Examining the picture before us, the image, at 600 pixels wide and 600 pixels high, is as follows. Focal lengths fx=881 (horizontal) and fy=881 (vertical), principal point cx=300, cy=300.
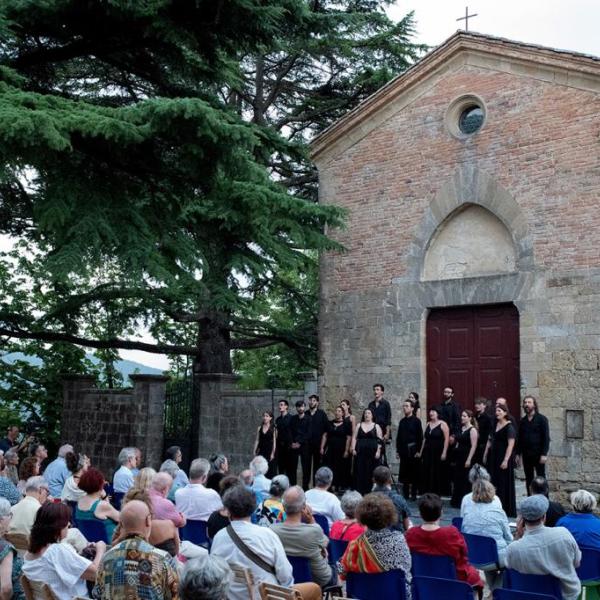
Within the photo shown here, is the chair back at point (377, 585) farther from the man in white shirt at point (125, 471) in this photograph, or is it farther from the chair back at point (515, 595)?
the man in white shirt at point (125, 471)

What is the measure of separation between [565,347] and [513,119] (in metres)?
4.23

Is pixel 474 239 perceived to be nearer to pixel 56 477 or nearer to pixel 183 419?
pixel 183 419

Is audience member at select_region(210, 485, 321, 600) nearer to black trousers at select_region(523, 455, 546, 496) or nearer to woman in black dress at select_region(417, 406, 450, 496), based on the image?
Result: black trousers at select_region(523, 455, 546, 496)

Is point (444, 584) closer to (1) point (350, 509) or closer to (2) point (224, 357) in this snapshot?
(1) point (350, 509)

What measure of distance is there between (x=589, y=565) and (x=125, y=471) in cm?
558

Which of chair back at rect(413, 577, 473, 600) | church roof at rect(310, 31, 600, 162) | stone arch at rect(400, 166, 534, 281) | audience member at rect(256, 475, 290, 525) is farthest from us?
stone arch at rect(400, 166, 534, 281)

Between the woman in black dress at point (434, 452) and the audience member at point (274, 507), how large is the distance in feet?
22.8

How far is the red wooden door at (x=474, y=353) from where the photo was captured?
15.5 m

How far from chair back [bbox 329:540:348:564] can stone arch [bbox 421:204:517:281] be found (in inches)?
371

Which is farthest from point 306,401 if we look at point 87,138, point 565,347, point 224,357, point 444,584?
point 444,584

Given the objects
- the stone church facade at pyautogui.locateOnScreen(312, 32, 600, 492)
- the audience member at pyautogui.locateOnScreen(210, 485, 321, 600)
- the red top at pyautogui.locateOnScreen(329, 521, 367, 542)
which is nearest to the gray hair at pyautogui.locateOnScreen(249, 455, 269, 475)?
the red top at pyautogui.locateOnScreen(329, 521, 367, 542)

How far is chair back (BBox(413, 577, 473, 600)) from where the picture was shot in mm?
5512

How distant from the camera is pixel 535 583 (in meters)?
6.04

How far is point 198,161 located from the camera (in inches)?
446
